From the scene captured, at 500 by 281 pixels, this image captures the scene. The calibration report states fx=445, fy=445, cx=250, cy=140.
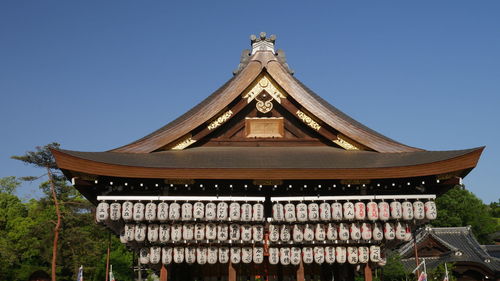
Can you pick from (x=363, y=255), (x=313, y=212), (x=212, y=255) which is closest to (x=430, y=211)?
(x=363, y=255)

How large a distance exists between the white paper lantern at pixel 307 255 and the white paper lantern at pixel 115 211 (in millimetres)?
4940

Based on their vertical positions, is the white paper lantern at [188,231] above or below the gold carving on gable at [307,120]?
below

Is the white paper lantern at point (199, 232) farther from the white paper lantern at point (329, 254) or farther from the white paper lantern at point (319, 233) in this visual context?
the white paper lantern at point (329, 254)

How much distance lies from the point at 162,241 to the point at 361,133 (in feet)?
21.5

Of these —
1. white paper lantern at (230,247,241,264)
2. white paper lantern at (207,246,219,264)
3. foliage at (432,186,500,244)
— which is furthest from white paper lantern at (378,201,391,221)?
foliage at (432,186,500,244)

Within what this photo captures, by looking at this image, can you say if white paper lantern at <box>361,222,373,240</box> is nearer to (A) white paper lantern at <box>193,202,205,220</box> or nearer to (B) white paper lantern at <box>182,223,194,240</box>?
(A) white paper lantern at <box>193,202,205,220</box>

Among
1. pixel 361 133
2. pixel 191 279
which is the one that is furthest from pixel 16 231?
pixel 361 133

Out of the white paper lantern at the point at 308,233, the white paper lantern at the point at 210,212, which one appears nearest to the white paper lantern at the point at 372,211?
the white paper lantern at the point at 308,233

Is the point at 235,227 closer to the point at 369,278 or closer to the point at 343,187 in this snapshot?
the point at 343,187

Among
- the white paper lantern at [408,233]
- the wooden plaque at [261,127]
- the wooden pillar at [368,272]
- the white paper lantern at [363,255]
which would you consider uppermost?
the wooden plaque at [261,127]

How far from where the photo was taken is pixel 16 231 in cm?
4859

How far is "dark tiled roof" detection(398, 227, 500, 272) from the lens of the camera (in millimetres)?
36969

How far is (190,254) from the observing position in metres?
11.8

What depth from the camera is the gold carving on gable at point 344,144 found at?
531 inches
